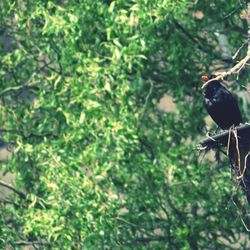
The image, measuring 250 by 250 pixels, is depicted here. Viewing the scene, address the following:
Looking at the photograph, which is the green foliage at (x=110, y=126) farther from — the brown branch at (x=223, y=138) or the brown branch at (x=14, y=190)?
the brown branch at (x=223, y=138)

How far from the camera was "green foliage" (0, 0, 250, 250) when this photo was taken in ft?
47.8

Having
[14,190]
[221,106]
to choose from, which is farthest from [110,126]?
[221,106]

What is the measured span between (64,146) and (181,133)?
182cm

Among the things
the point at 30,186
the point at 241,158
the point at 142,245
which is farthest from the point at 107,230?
the point at 241,158

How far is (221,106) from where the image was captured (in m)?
12.5

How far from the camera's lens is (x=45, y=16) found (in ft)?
48.9

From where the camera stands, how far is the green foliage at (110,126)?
14.6m

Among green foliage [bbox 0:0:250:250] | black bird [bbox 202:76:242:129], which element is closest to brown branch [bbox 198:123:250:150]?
black bird [bbox 202:76:242:129]

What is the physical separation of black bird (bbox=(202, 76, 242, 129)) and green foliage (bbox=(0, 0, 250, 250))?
5.97 ft

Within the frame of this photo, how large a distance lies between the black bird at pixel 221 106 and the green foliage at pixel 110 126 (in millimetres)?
1821

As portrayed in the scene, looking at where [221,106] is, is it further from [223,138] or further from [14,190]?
[14,190]

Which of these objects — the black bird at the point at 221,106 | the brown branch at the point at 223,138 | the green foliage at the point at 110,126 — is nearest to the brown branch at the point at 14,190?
the green foliage at the point at 110,126

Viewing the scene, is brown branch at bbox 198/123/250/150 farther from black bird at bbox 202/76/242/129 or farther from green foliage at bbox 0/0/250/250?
green foliage at bbox 0/0/250/250

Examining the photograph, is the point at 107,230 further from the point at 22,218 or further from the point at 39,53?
the point at 39,53
